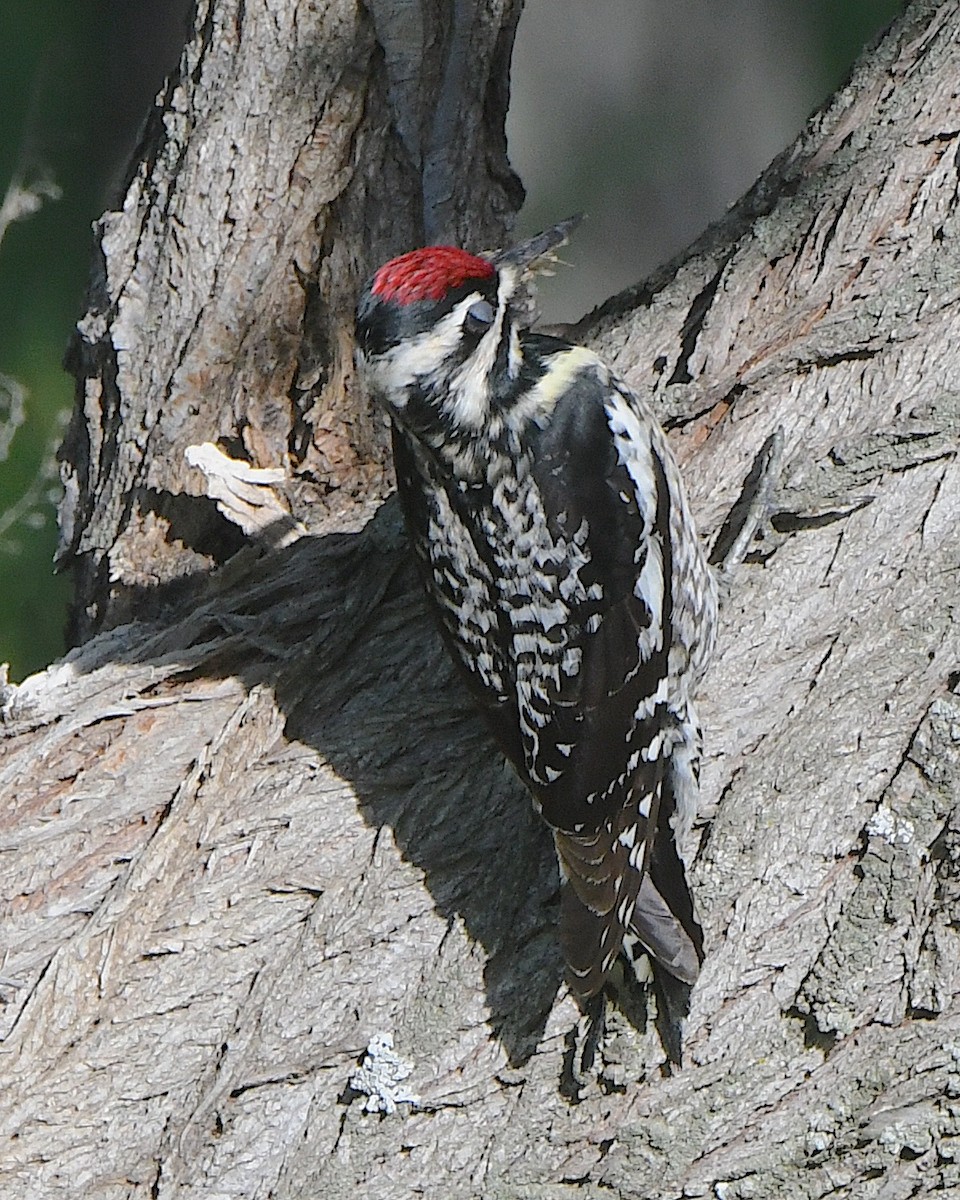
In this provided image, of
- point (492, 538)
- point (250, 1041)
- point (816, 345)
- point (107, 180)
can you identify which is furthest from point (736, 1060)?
point (107, 180)

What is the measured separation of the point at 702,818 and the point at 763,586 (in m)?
0.46

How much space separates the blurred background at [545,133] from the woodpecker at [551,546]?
9.04 ft

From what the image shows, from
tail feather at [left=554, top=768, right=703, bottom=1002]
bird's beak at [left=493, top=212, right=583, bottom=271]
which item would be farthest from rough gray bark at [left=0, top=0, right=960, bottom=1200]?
bird's beak at [left=493, top=212, right=583, bottom=271]

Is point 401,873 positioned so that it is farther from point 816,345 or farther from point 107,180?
point 107,180

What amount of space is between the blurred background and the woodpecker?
276 centimetres

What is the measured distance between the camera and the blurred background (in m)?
5.09

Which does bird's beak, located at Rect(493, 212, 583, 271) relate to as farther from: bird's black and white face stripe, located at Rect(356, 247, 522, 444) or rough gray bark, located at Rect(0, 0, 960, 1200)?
rough gray bark, located at Rect(0, 0, 960, 1200)

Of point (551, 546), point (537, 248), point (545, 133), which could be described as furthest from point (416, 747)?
point (545, 133)

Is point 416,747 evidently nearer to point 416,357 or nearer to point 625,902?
point 625,902

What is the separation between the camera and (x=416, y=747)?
263 cm

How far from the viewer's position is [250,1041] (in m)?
2.32

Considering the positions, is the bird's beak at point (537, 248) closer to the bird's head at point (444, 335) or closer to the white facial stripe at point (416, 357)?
the bird's head at point (444, 335)

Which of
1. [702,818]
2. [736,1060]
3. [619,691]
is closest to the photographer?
[736,1060]

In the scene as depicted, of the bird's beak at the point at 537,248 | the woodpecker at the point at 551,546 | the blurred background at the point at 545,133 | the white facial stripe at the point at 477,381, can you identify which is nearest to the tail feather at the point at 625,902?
the woodpecker at the point at 551,546
